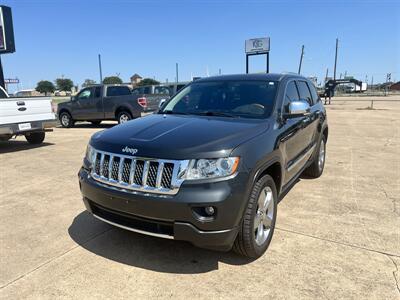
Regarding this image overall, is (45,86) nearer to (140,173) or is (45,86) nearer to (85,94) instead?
(85,94)

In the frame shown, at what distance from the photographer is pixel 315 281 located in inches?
117

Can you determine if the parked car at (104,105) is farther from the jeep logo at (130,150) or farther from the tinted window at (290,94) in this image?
the jeep logo at (130,150)

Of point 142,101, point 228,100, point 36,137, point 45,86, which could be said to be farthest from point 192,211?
point 45,86

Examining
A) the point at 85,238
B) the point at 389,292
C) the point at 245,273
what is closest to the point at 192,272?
the point at 245,273

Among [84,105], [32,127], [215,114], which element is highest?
[215,114]

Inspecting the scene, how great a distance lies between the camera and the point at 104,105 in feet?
48.2

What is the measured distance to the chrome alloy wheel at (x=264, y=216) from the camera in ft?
10.9

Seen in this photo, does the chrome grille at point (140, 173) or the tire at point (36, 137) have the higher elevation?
the chrome grille at point (140, 173)

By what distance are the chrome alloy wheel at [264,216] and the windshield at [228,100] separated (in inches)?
35.3

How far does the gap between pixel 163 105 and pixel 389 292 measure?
337 centimetres

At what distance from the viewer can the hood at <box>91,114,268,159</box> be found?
113 inches

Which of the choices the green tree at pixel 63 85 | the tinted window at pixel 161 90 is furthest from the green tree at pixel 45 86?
the tinted window at pixel 161 90

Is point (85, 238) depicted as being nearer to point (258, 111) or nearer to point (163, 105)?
point (163, 105)

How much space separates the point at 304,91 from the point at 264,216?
2.77m
